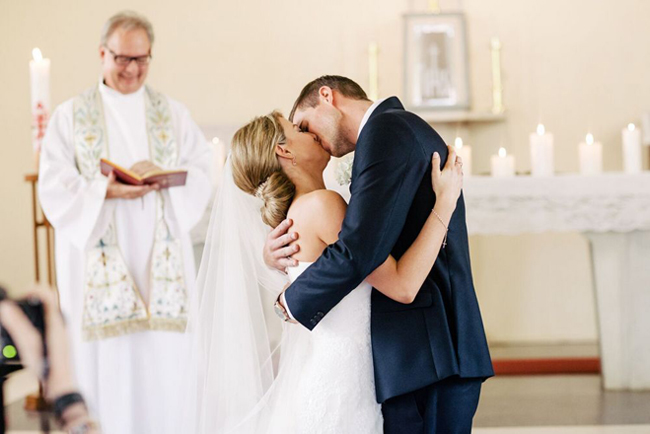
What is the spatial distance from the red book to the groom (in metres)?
1.90

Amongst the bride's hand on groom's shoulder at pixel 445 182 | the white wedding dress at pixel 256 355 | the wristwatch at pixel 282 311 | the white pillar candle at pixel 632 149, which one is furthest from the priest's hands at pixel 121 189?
the white pillar candle at pixel 632 149

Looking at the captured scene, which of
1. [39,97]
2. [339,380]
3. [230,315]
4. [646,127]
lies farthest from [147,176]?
[646,127]

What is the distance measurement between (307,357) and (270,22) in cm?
537

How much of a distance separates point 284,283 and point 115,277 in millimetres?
1712

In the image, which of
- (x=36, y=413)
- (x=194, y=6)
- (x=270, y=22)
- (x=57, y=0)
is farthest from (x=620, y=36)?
(x=36, y=413)

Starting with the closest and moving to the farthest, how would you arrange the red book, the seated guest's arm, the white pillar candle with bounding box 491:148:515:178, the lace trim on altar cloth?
the seated guest's arm < the red book < the lace trim on altar cloth < the white pillar candle with bounding box 491:148:515:178

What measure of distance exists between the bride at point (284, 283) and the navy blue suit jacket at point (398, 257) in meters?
0.08

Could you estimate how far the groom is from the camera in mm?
2225

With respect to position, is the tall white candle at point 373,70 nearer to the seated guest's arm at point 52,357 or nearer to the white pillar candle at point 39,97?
the white pillar candle at point 39,97

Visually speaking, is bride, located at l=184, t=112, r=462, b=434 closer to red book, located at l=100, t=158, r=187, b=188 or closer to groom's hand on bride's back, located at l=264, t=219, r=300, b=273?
groom's hand on bride's back, located at l=264, t=219, r=300, b=273

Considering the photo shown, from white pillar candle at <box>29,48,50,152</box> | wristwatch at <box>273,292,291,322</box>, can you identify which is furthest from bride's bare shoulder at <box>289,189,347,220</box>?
white pillar candle at <box>29,48,50,152</box>

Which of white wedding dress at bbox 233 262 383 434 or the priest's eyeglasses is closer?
white wedding dress at bbox 233 262 383 434

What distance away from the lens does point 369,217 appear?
7.25ft

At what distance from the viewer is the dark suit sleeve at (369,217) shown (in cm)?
221
